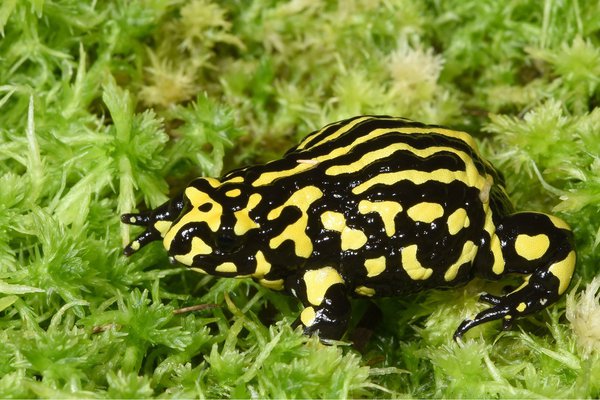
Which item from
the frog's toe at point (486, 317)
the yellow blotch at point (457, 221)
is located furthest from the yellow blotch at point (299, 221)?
the frog's toe at point (486, 317)

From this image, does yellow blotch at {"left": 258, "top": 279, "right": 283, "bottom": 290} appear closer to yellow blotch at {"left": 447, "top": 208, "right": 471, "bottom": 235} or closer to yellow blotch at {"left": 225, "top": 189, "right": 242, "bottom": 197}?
yellow blotch at {"left": 225, "top": 189, "right": 242, "bottom": 197}

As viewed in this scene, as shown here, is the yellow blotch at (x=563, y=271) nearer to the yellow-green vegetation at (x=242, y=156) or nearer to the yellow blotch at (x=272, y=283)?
the yellow-green vegetation at (x=242, y=156)

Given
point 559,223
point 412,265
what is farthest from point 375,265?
point 559,223

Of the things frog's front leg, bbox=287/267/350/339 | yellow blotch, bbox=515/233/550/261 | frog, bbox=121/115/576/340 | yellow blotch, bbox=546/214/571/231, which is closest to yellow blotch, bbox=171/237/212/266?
frog, bbox=121/115/576/340

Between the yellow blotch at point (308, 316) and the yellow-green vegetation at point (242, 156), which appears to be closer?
the yellow-green vegetation at point (242, 156)

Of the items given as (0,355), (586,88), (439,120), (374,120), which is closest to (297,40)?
(439,120)
